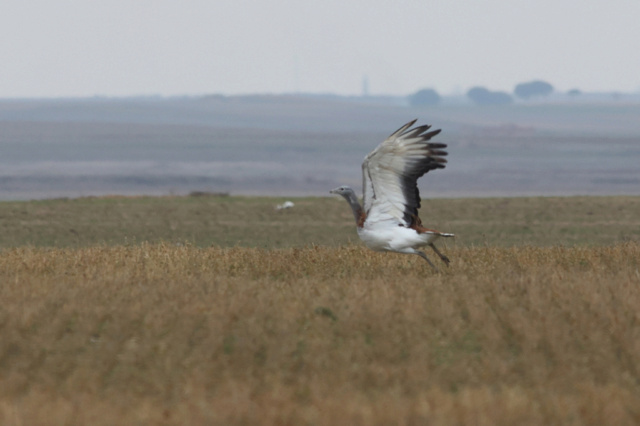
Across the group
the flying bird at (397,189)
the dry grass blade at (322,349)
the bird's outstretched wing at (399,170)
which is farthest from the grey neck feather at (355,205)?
the dry grass blade at (322,349)

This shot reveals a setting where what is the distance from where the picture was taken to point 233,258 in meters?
16.9

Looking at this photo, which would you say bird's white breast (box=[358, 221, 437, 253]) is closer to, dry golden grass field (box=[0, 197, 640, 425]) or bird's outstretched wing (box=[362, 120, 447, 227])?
bird's outstretched wing (box=[362, 120, 447, 227])

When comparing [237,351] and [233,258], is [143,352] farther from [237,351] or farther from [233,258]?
[233,258]

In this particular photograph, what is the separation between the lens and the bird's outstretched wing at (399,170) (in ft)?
45.2

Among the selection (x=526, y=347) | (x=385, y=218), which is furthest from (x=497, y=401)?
(x=385, y=218)

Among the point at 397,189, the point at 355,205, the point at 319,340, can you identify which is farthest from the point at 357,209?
the point at 319,340

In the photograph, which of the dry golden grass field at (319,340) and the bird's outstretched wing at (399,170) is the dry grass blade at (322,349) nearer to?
the dry golden grass field at (319,340)

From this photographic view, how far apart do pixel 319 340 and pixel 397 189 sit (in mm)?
4297

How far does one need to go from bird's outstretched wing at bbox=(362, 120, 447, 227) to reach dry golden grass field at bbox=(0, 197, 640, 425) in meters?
0.96

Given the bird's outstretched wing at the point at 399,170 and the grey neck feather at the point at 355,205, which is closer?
the bird's outstretched wing at the point at 399,170

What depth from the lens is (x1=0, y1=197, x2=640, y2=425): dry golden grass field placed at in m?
8.55

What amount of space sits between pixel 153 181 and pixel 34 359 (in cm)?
7510

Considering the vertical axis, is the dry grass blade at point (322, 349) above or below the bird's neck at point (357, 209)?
below

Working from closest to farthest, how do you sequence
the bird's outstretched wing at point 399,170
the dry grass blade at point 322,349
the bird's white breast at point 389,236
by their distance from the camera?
1. the dry grass blade at point 322,349
2. the bird's outstretched wing at point 399,170
3. the bird's white breast at point 389,236
